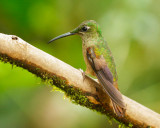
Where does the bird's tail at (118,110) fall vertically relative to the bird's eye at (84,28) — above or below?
below

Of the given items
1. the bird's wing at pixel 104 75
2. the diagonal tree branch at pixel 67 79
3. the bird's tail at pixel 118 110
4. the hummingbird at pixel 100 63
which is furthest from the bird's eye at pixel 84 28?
the bird's tail at pixel 118 110

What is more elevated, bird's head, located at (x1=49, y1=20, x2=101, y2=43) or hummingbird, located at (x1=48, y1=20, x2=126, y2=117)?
bird's head, located at (x1=49, y1=20, x2=101, y2=43)

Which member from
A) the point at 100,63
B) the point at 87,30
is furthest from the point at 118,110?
the point at 87,30

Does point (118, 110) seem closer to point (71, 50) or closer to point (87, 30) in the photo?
point (87, 30)

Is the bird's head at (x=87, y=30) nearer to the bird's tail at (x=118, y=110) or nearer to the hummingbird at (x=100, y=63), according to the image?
the hummingbird at (x=100, y=63)

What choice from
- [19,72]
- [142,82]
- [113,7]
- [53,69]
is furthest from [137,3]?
[53,69]

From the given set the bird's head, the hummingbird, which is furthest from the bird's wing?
the bird's head

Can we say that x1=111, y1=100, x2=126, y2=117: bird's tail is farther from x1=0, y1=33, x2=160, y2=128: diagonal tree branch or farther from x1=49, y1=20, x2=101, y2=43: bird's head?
x1=49, y1=20, x2=101, y2=43: bird's head
